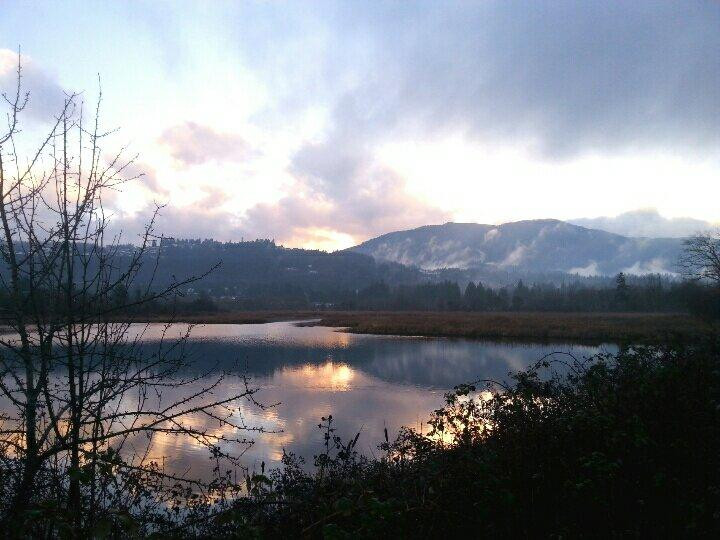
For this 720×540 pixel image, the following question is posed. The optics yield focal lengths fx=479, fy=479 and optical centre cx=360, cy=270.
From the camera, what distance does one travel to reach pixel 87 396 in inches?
128

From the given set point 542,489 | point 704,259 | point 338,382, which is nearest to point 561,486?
point 542,489

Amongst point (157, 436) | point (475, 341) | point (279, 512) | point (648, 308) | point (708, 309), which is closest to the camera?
point (279, 512)

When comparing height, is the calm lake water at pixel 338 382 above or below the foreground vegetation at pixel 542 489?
below

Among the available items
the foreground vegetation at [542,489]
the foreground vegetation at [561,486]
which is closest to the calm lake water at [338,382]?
the foreground vegetation at [542,489]

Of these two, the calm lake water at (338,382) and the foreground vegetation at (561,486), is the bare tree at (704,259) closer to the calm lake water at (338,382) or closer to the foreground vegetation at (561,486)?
the calm lake water at (338,382)

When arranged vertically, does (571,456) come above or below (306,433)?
above

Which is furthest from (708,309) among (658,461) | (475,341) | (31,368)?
(31,368)

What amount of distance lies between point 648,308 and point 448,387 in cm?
7738

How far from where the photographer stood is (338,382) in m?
20.6

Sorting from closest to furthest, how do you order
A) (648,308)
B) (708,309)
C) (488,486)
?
(488,486) → (708,309) → (648,308)

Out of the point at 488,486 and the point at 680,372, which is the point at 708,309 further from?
the point at 488,486

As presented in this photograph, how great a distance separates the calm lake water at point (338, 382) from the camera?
1116 cm

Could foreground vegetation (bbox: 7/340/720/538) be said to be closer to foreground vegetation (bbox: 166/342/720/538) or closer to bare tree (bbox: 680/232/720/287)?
foreground vegetation (bbox: 166/342/720/538)

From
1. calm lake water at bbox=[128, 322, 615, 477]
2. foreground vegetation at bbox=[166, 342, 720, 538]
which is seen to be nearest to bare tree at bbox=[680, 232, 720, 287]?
calm lake water at bbox=[128, 322, 615, 477]
